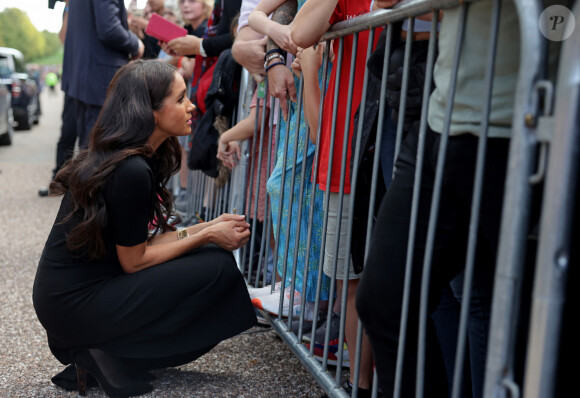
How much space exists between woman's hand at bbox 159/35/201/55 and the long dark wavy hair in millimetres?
1825

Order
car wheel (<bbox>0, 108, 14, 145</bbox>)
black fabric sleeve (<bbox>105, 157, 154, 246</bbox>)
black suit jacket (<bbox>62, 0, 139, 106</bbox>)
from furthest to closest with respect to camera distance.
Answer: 1. car wheel (<bbox>0, 108, 14, 145</bbox>)
2. black suit jacket (<bbox>62, 0, 139, 106</bbox>)
3. black fabric sleeve (<bbox>105, 157, 154, 246</bbox>)

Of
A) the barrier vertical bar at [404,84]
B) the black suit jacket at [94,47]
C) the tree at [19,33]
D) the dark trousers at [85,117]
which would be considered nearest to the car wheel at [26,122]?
the dark trousers at [85,117]

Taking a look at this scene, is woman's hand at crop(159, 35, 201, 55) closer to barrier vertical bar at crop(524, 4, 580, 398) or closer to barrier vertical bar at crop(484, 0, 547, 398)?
barrier vertical bar at crop(484, 0, 547, 398)

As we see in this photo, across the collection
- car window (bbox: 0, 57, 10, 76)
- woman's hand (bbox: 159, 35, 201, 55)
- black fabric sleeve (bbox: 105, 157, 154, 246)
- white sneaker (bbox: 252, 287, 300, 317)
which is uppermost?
car window (bbox: 0, 57, 10, 76)

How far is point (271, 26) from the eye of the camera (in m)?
3.14

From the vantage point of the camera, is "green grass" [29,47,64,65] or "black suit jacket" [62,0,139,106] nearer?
A: "black suit jacket" [62,0,139,106]

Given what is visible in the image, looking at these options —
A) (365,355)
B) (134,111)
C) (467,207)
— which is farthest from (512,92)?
(134,111)

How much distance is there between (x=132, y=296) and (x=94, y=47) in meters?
3.40

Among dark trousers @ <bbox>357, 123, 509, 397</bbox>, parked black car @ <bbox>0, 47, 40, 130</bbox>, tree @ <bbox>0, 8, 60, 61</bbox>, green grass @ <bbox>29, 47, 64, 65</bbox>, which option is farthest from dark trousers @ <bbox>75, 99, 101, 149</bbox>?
green grass @ <bbox>29, 47, 64, 65</bbox>

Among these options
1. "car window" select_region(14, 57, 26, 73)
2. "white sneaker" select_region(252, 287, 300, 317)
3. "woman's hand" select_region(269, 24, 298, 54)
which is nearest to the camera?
"woman's hand" select_region(269, 24, 298, 54)

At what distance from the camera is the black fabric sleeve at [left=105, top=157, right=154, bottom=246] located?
2.73 m

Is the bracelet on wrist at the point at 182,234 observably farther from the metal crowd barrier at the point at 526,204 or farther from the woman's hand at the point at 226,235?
the metal crowd barrier at the point at 526,204

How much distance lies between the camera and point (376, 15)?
2137 millimetres

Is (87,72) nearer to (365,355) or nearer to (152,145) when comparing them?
(152,145)
